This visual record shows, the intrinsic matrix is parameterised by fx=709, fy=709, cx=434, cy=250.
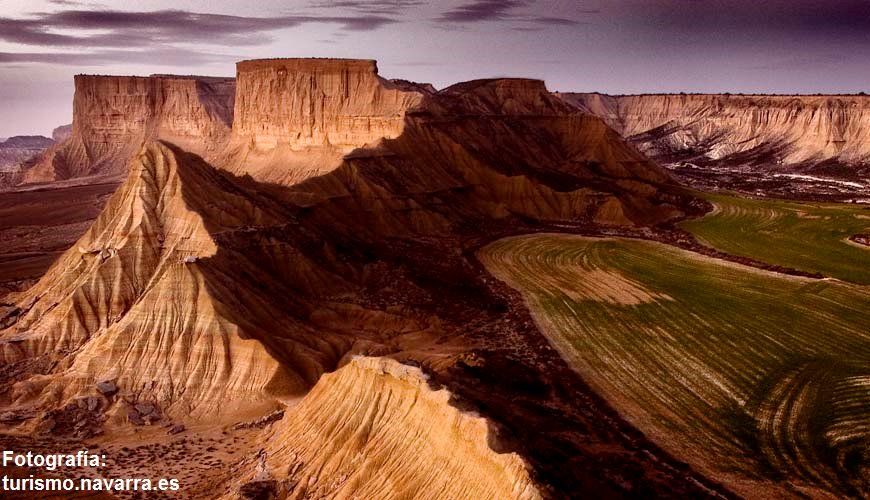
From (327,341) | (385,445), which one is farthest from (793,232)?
(385,445)

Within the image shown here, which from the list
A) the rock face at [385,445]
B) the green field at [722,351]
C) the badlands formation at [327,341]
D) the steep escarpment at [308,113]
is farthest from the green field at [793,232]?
the rock face at [385,445]

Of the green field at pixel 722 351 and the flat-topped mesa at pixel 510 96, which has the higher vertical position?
the flat-topped mesa at pixel 510 96

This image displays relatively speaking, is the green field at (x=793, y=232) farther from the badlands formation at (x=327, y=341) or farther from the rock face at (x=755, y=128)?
the rock face at (x=755, y=128)

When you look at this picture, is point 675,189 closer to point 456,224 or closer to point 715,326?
point 456,224

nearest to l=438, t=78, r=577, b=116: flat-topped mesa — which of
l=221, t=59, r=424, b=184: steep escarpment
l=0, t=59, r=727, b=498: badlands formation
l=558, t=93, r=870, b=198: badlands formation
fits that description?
l=221, t=59, r=424, b=184: steep escarpment

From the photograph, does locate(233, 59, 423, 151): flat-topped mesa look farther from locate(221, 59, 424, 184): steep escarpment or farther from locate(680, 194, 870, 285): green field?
locate(680, 194, 870, 285): green field

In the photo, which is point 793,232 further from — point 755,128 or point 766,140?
point 755,128
